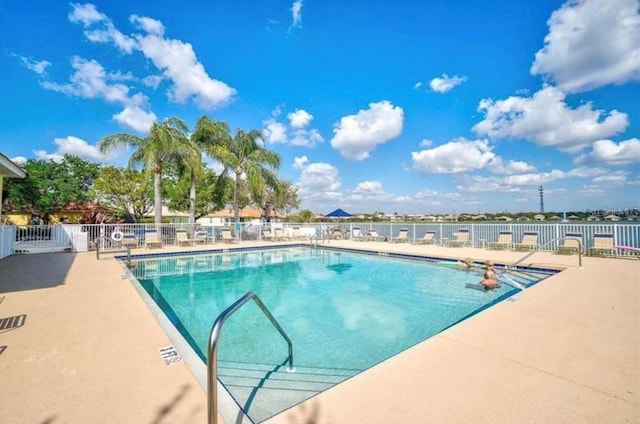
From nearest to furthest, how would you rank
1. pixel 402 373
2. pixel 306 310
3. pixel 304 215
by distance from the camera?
→ pixel 402 373 → pixel 306 310 → pixel 304 215

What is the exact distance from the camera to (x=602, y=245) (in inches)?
392

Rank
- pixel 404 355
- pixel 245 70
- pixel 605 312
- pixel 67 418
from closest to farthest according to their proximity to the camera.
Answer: pixel 67 418, pixel 404 355, pixel 605 312, pixel 245 70

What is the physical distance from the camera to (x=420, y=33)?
1317 cm

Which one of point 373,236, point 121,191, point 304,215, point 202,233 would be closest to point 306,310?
point 202,233

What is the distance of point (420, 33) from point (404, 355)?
14.6 m

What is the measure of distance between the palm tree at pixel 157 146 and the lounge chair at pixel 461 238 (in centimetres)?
1450

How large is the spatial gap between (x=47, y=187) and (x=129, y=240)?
1429 centimetres

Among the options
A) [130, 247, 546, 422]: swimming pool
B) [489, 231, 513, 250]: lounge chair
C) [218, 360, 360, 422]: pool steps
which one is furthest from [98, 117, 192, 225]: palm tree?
[489, 231, 513, 250]: lounge chair

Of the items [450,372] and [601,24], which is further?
[601,24]

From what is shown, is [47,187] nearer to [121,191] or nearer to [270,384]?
[121,191]

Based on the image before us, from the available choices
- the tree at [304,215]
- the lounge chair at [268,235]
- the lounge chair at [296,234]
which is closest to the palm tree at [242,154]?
the lounge chair at [268,235]

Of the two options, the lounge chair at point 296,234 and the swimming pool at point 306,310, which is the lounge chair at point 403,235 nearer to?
the swimming pool at point 306,310

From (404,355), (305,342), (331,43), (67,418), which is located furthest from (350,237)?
(67,418)

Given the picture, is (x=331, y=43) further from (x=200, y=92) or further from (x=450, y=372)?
(x=450, y=372)
